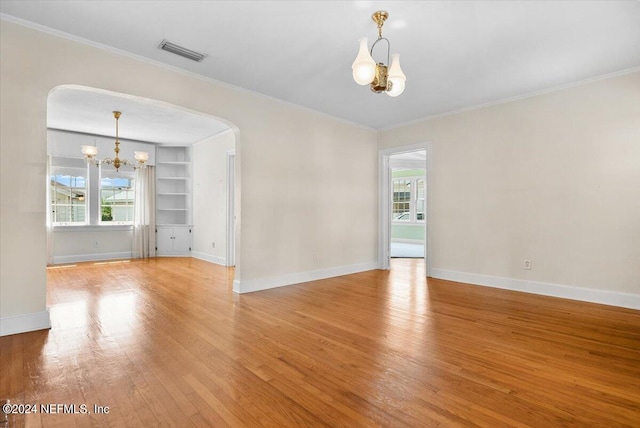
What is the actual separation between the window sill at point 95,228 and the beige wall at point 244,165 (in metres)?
5.04

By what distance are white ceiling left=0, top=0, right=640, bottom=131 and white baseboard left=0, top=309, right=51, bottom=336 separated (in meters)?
2.83

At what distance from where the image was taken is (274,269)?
4.82 m

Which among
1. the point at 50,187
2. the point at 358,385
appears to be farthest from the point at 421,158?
the point at 50,187

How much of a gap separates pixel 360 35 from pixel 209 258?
6.05 metres

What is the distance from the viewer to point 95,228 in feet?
24.2

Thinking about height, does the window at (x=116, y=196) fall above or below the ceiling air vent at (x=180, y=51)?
below

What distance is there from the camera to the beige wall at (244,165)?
2.86m

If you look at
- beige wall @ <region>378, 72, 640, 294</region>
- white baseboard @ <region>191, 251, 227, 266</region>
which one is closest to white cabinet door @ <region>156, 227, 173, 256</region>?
white baseboard @ <region>191, 251, 227, 266</region>

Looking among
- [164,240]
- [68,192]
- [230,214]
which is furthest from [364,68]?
[68,192]

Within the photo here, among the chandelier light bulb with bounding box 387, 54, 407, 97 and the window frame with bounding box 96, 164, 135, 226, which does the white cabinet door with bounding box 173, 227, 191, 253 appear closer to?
the window frame with bounding box 96, 164, 135, 226

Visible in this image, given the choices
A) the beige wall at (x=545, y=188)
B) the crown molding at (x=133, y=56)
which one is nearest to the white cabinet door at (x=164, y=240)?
the crown molding at (x=133, y=56)

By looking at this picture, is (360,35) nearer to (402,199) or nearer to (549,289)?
(549,289)

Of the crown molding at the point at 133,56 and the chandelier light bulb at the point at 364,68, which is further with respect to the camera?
the crown molding at the point at 133,56

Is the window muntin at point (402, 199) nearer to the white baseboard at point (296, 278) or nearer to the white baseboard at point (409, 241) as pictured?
the white baseboard at point (409, 241)
